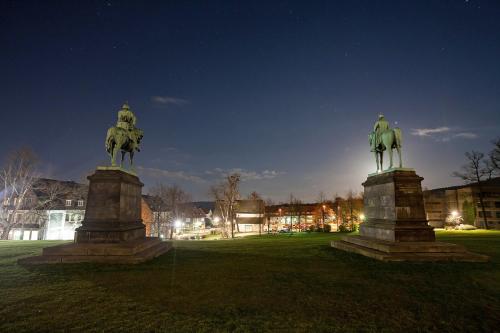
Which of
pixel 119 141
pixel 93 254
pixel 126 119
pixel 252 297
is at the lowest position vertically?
pixel 252 297

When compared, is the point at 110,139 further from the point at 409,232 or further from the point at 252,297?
the point at 409,232

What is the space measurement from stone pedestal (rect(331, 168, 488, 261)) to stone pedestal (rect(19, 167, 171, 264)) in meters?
8.97

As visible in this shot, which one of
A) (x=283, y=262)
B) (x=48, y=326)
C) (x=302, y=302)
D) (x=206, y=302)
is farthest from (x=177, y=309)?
(x=283, y=262)

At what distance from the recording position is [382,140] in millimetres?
13102

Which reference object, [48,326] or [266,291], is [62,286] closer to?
[48,326]

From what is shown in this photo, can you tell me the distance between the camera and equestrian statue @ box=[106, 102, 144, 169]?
12.5 meters

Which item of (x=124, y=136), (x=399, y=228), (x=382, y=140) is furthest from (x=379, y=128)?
(x=124, y=136)

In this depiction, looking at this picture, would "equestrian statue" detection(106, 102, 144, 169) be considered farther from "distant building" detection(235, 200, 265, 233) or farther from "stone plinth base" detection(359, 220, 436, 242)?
"distant building" detection(235, 200, 265, 233)

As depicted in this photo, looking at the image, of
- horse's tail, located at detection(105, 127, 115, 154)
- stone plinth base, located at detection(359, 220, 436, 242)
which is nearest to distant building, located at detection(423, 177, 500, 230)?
stone plinth base, located at detection(359, 220, 436, 242)

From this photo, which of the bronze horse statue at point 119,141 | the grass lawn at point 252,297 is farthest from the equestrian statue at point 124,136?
the grass lawn at point 252,297

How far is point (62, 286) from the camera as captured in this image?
20.3 feet

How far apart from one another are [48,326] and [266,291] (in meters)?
3.96

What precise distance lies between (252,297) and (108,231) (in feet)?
25.2

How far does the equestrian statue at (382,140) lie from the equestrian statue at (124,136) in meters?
12.8
